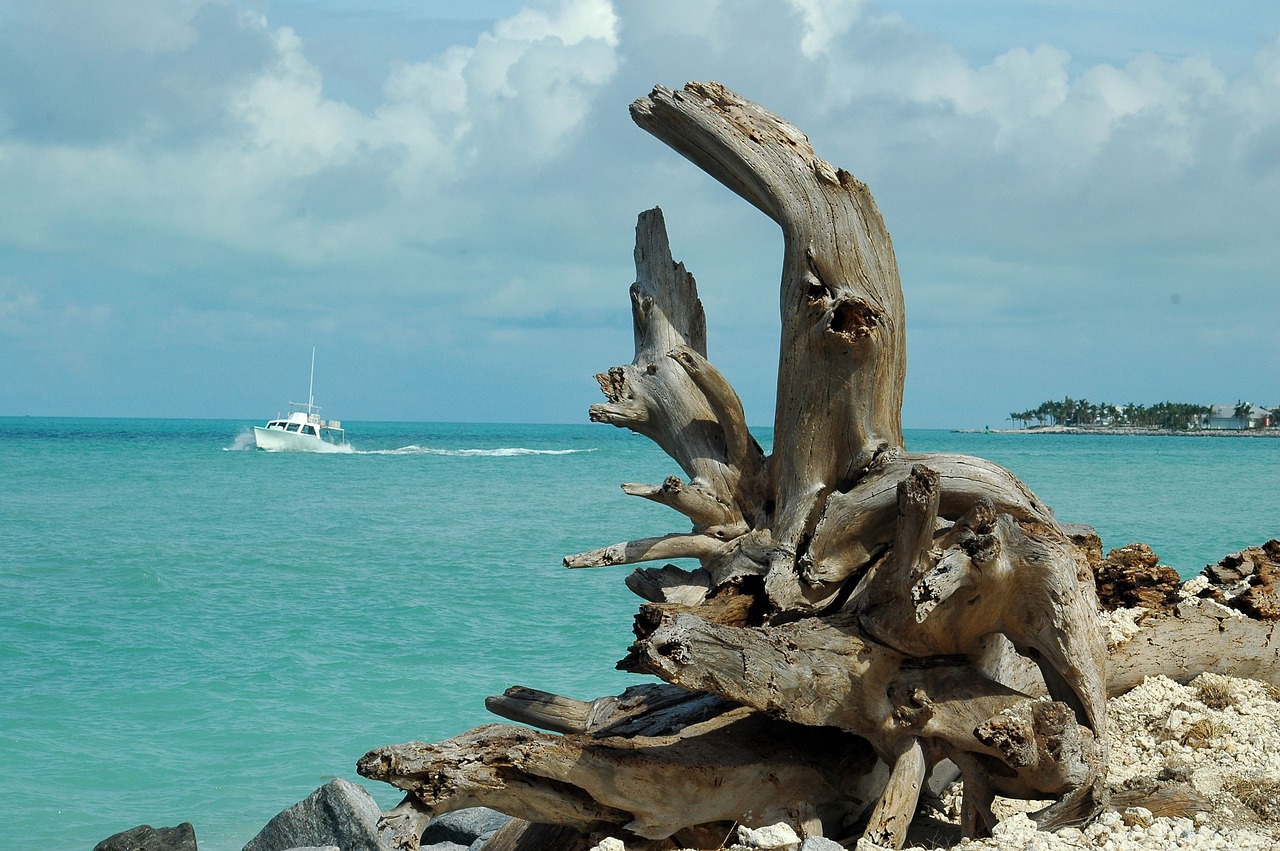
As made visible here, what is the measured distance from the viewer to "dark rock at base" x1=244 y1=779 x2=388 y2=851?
6109 mm

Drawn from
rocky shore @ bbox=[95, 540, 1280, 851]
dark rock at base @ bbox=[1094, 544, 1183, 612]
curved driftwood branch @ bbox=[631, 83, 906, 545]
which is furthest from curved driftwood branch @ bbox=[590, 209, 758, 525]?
dark rock at base @ bbox=[1094, 544, 1183, 612]

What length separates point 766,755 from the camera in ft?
13.9

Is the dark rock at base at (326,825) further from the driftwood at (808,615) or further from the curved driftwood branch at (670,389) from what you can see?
the curved driftwood branch at (670,389)

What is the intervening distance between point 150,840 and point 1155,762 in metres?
5.55

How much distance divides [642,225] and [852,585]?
227cm

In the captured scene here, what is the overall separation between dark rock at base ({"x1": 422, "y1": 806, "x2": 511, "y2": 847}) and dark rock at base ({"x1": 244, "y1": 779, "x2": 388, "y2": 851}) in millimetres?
610

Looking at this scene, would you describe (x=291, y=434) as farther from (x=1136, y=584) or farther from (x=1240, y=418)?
(x=1240, y=418)

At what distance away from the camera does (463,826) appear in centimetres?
667

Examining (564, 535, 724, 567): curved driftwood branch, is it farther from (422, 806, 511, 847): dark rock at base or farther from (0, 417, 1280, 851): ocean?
(0, 417, 1280, 851): ocean

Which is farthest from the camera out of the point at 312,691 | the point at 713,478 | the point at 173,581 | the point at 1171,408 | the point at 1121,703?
the point at 1171,408

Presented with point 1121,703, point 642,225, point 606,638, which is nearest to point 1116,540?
point 606,638

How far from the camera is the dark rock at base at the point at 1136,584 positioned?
6.27 metres

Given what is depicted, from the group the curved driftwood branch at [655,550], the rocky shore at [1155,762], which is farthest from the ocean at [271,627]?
the curved driftwood branch at [655,550]

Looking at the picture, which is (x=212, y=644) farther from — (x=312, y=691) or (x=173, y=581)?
(x=173, y=581)
